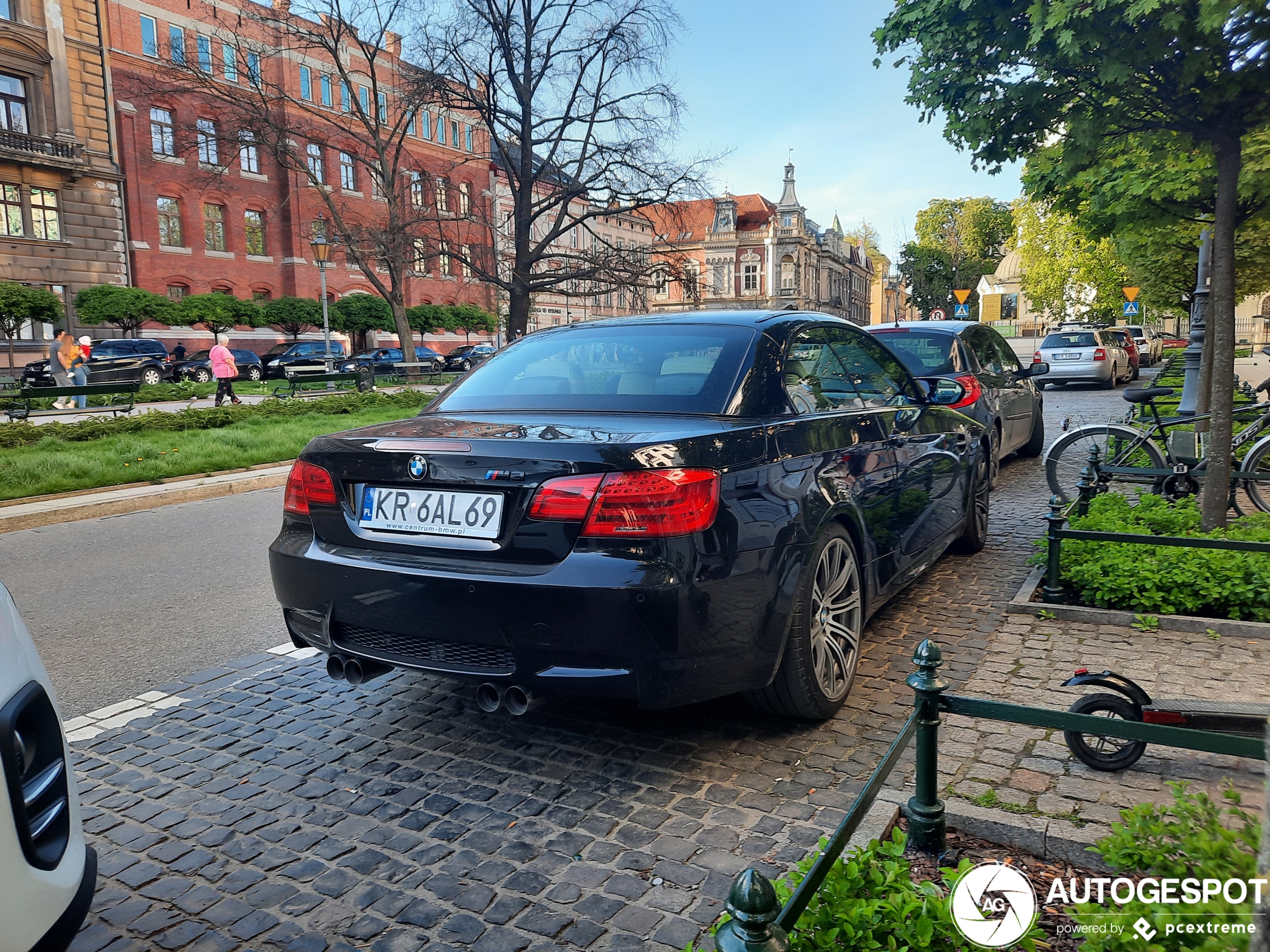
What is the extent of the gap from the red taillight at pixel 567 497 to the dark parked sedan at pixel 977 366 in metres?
5.40

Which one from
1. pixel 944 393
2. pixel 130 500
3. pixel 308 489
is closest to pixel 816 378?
pixel 944 393

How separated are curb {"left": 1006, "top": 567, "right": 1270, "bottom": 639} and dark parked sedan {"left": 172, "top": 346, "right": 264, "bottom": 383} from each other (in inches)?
1300

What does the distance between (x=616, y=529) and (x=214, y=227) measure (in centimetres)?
5036

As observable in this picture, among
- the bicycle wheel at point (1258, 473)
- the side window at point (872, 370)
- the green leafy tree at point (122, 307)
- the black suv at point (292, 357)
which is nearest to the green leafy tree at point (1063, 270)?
the bicycle wheel at point (1258, 473)

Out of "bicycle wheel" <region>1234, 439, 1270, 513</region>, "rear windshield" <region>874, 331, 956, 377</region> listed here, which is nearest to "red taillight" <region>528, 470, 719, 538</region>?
"bicycle wheel" <region>1234, 439, 1270, 513</region>

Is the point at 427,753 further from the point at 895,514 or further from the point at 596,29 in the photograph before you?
the point at 596,29

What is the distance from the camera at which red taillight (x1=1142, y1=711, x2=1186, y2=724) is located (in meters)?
3.14

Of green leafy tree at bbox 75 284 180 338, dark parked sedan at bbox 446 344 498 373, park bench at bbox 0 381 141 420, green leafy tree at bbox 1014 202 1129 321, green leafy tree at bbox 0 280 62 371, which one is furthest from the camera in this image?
dark parked sedan at bbox 446 344 498 373

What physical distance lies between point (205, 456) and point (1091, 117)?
1138 cm

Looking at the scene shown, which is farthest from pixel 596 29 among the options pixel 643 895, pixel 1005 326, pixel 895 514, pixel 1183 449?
pixel 1005 326

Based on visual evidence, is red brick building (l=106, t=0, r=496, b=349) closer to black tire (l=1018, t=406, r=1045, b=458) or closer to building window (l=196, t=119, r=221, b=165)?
building window (l=196, t=119, r=221, b=165)

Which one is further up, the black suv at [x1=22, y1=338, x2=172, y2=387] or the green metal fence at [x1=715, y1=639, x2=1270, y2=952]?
the black suv at [x1=22, y1=338, x2=172, y2=387]

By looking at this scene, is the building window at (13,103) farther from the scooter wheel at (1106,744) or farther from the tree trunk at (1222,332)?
the scooter wheel at (1106,744)

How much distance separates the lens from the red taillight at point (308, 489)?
3.58 m
